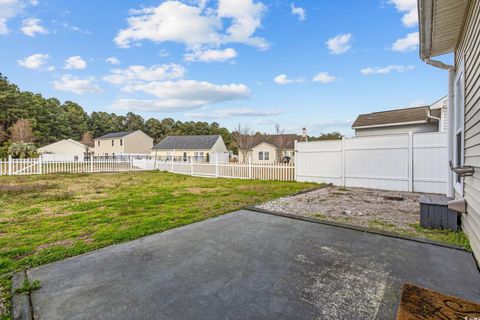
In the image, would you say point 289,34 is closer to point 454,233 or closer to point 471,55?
point 471,55

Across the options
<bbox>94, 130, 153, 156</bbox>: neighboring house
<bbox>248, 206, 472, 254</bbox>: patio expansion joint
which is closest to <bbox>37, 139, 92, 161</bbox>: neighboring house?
<bbox>94, 130, 153, 156</bbox>: neighboring house

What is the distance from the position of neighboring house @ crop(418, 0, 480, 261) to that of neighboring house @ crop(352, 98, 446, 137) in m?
8.57

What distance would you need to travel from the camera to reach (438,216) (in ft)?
13.0

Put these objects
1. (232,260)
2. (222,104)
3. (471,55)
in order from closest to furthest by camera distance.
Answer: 1. (232,260)
2. (471,55)
3. (222,104)

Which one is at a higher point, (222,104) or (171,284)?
(222,104)

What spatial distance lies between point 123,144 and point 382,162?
3710cm

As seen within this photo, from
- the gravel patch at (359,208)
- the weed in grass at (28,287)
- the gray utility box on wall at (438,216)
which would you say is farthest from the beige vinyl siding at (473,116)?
the weed in grass at (28,287)

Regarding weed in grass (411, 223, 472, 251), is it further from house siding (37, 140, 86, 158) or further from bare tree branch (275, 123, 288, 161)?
house siding (37, 140, 86, 158)

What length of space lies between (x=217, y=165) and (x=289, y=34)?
785cm

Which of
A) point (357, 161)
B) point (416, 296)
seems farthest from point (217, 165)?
point (416, 296)

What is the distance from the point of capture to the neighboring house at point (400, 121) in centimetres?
1276

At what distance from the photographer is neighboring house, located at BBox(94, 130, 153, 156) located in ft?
123

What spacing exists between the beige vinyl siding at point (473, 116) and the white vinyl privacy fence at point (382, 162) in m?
3.92

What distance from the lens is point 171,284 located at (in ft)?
7.52
